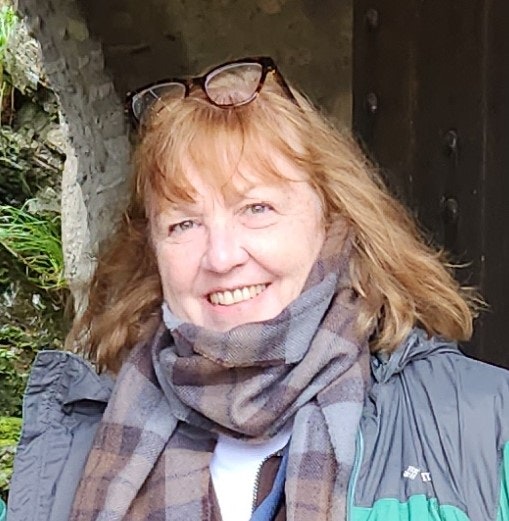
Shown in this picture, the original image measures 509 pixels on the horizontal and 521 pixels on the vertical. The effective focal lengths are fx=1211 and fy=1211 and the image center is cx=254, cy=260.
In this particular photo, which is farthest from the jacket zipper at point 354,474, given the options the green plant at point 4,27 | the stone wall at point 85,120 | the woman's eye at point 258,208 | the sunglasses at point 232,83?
the green plant at point 4,27

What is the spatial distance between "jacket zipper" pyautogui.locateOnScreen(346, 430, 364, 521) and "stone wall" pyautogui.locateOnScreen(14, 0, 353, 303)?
2.35 feet

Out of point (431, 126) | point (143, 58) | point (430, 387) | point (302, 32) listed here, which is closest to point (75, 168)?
point (143, 58)

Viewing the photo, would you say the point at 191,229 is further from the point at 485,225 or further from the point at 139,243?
the point at 485,225

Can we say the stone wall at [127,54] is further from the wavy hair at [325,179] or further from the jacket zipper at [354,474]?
the jacket zipper at [354,474]

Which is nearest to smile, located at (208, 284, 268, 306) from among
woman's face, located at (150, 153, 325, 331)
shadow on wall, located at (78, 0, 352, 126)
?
woman's face, located at (150, 153, 325, 331)

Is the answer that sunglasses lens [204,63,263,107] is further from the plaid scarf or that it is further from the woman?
the plaid scarf

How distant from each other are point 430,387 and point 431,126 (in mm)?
652

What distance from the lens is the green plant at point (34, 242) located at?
2959 mm

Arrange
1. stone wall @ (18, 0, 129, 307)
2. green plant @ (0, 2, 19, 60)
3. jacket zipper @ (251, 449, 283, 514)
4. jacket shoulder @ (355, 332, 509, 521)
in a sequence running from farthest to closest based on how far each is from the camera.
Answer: green plant @ (0, 2, 19, 60) < stone wall @ (18, 0, 129, 307) < jacket zipper @ (251, 449, 283, 514) < jacket shoulder @ (355, 332, 509, 521)

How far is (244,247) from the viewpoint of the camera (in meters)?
1.28

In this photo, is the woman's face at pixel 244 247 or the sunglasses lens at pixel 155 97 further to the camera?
the sunglasses lens at pixel 155 97

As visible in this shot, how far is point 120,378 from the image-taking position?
142cm

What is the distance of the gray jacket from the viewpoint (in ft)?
3.83

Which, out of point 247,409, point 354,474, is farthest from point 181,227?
point 354,474
